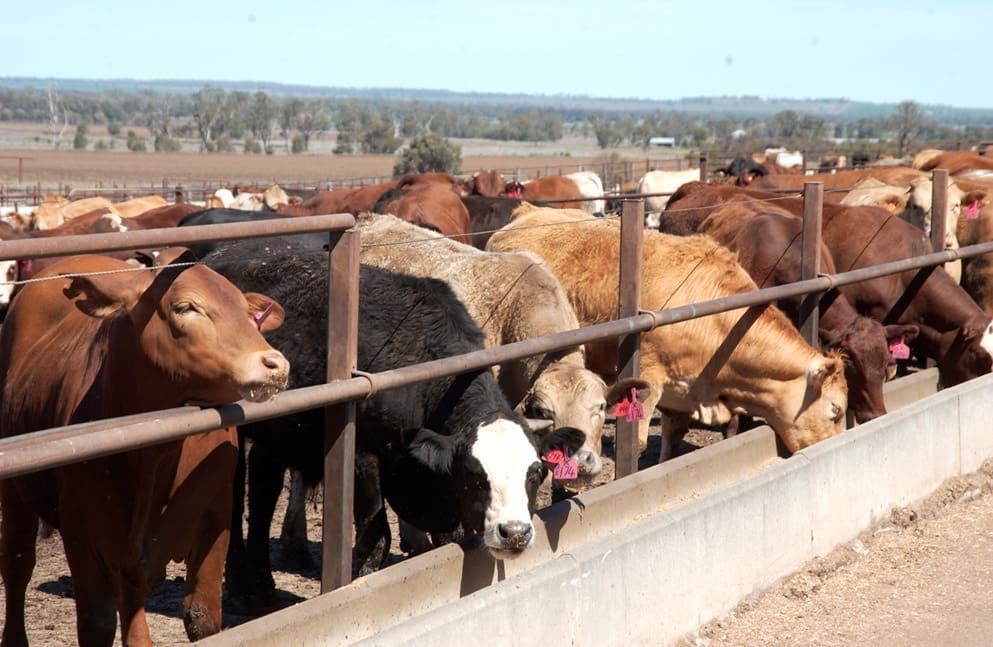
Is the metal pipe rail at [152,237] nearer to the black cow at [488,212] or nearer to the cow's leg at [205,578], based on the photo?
the cow's leg at [205,578]

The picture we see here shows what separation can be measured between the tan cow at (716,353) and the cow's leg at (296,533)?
6.80ft

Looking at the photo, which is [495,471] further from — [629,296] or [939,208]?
[939,208]

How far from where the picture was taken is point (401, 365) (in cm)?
579

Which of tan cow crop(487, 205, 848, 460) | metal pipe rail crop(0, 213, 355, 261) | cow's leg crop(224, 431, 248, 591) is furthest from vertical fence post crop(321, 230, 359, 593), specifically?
tan cow crop(487, 205, 848, 460)

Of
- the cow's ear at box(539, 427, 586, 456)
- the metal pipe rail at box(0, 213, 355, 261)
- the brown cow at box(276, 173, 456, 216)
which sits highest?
the metal pipe rail at box(0, 213, 355, 261)

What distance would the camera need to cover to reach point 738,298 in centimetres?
655

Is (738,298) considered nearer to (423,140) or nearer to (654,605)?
(654,605)

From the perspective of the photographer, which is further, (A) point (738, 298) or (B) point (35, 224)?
(B) point (35, 224)

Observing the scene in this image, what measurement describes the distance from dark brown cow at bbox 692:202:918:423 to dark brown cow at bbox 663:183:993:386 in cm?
47

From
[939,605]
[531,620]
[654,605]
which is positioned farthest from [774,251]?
[531,620]

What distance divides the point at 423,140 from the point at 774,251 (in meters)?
53.2

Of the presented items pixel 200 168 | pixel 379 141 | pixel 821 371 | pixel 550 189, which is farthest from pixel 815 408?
pixel 379 141

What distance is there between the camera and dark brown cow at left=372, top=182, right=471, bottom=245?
45.2 feet

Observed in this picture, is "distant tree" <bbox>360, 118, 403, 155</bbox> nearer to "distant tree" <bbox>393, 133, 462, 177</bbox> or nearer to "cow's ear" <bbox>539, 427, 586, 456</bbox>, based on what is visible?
"distant tree" <bbox>393, 133, 462, 177</bbox>
